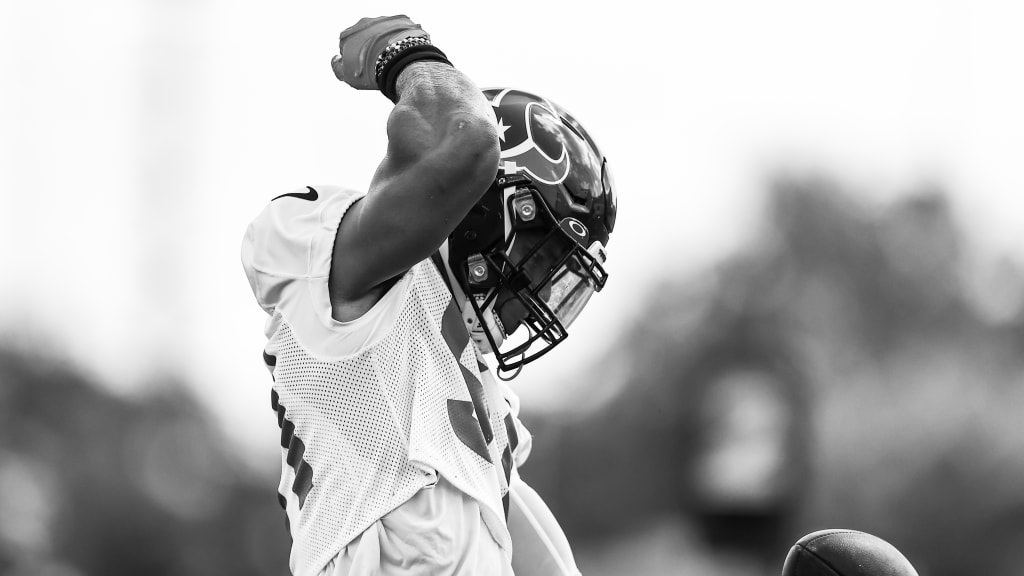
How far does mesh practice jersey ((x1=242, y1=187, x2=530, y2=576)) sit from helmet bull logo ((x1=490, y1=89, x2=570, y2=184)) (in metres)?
0.37

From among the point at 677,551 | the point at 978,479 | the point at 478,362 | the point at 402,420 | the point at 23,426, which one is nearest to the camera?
the point at 402,420

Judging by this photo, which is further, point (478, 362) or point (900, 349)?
point (900, 349)

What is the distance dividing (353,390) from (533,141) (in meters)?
0.80

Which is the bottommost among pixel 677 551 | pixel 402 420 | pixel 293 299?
pixel 677 551

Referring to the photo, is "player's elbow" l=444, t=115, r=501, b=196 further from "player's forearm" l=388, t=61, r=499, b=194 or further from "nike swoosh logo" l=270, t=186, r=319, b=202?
"nike swoosh logo" l=270, t=186, r=319, b=202

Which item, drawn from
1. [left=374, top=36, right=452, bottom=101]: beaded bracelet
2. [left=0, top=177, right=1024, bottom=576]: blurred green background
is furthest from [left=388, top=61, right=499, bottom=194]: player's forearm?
[left=0, top=177, right=1024, bottom=576]: blurred green background

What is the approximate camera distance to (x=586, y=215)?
2.93 meters

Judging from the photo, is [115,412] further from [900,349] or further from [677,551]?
[900,349]

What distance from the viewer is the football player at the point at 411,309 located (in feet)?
7.90

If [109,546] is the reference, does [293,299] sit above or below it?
above

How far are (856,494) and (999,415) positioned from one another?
160 centimetres

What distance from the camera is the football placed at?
2.65 m

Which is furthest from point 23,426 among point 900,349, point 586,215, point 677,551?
point 900,349

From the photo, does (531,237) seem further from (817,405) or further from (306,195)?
(817,405)
